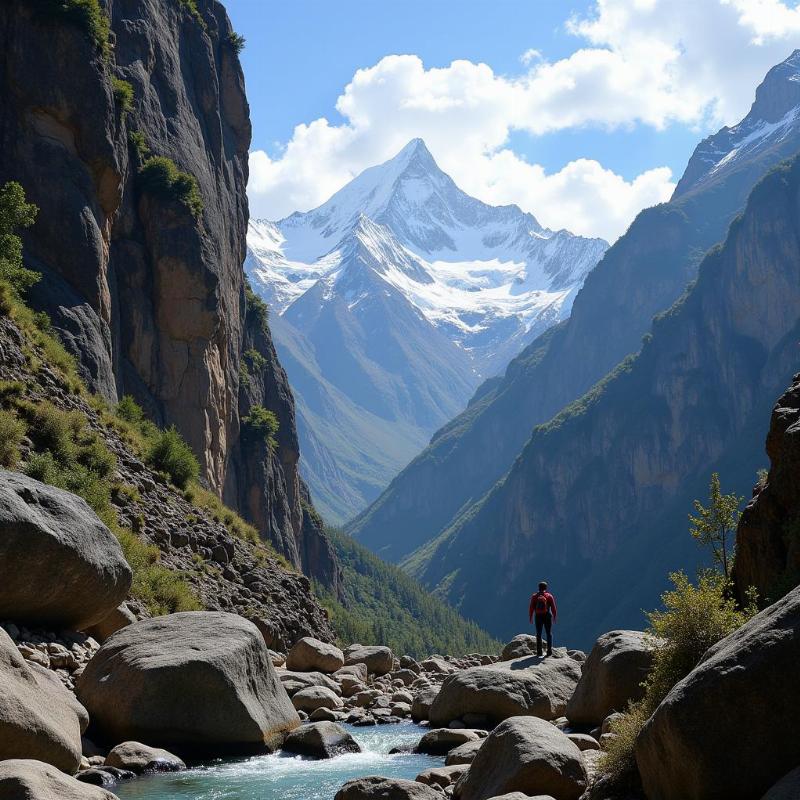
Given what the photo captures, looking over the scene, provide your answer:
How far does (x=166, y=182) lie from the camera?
57.9 meters

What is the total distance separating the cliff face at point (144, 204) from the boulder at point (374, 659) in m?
16.1

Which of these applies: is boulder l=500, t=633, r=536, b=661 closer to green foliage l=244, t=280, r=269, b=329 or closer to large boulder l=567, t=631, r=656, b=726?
large boulder l=567, t=631, r=656, b=726

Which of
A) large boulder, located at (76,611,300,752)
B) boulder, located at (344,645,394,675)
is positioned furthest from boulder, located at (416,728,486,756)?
boulder, located at (344,645,394,675)

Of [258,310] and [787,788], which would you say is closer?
[787,788]

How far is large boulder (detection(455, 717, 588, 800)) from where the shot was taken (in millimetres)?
15648

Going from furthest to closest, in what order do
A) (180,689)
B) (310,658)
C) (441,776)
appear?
(310,658), (180,689), (441,776)

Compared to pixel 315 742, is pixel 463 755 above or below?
above

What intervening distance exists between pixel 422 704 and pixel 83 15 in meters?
38.4

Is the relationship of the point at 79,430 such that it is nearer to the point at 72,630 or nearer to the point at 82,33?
the point at 72,630

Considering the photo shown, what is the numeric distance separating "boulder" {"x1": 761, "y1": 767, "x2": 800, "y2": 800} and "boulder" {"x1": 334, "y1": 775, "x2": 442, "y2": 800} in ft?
21.3

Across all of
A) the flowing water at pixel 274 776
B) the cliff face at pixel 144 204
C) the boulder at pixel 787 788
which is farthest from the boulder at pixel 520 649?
the boulder at pixel 787 788

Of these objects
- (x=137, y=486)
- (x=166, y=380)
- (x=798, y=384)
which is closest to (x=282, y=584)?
(x=137, y=486)

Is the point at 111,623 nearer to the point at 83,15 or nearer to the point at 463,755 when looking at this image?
the point at 463,755

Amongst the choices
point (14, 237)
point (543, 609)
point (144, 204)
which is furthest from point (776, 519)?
point (144, 204)
